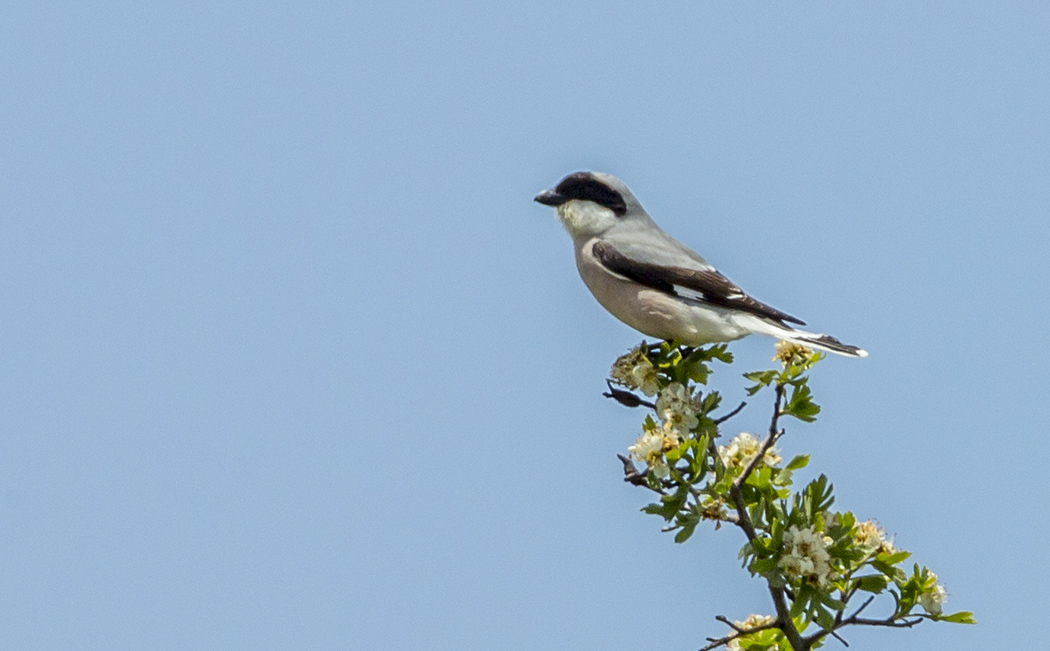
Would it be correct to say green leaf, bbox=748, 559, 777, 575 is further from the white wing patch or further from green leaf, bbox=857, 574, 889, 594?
the white wing patch

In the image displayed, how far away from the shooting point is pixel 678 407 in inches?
175

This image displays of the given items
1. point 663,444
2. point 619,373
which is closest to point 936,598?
point 663,444

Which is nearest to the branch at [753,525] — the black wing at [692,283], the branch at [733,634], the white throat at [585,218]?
the branch at [733,634]

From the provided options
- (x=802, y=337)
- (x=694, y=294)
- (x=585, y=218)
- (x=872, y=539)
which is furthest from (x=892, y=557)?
(x=585, y=218)

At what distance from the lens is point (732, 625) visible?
408cm

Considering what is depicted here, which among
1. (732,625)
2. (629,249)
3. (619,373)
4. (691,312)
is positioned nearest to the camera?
(732,625)

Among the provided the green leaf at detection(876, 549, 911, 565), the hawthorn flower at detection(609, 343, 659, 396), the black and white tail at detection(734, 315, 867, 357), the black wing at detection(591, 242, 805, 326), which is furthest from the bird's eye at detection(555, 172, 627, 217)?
the green leaf at detection(876, 549, 911, 565)

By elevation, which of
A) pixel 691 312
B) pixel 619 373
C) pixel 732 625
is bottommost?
pixel 732 625

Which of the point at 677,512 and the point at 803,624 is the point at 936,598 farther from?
the point at 677,512

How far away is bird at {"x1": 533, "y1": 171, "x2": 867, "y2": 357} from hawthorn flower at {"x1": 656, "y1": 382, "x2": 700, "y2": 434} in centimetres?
79

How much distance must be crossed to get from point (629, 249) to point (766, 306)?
0.81 metres

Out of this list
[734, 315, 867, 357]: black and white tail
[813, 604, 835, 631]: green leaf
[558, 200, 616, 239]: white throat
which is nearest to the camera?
[813, 604, 835, 631]: green leaf

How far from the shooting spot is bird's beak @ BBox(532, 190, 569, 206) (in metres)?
6.66

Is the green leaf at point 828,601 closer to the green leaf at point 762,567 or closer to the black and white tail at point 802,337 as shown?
the green leaf at point 762,567
